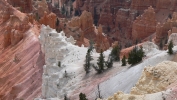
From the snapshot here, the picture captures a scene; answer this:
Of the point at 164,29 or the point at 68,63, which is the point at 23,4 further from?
the point at 68,63

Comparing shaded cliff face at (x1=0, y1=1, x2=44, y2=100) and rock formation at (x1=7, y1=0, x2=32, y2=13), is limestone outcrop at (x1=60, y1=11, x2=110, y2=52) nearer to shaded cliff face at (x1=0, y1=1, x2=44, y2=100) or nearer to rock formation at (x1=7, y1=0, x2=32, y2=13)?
shaded cliff face at (x1=0, y1=1, x2=44, y2=100)

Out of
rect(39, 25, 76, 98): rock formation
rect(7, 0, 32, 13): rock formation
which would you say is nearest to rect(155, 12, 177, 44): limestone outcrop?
rect(7, 0, 32, 13): rock formation

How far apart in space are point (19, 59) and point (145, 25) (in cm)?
3419

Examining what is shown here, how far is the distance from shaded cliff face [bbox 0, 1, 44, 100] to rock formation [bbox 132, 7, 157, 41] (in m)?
27.3

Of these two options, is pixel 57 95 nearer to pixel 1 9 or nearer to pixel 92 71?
pixel 92 71

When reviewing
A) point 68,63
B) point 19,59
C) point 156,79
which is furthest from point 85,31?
point 156,79

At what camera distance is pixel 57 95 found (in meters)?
18.0

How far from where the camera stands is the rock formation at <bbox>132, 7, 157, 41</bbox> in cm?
5755

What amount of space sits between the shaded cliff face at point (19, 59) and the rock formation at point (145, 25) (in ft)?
89.6

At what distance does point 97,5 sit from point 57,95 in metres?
67.5

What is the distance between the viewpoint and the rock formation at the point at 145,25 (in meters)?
57.5

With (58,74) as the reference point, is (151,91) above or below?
above

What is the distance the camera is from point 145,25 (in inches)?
2307

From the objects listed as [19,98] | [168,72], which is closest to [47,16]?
[19,98]
